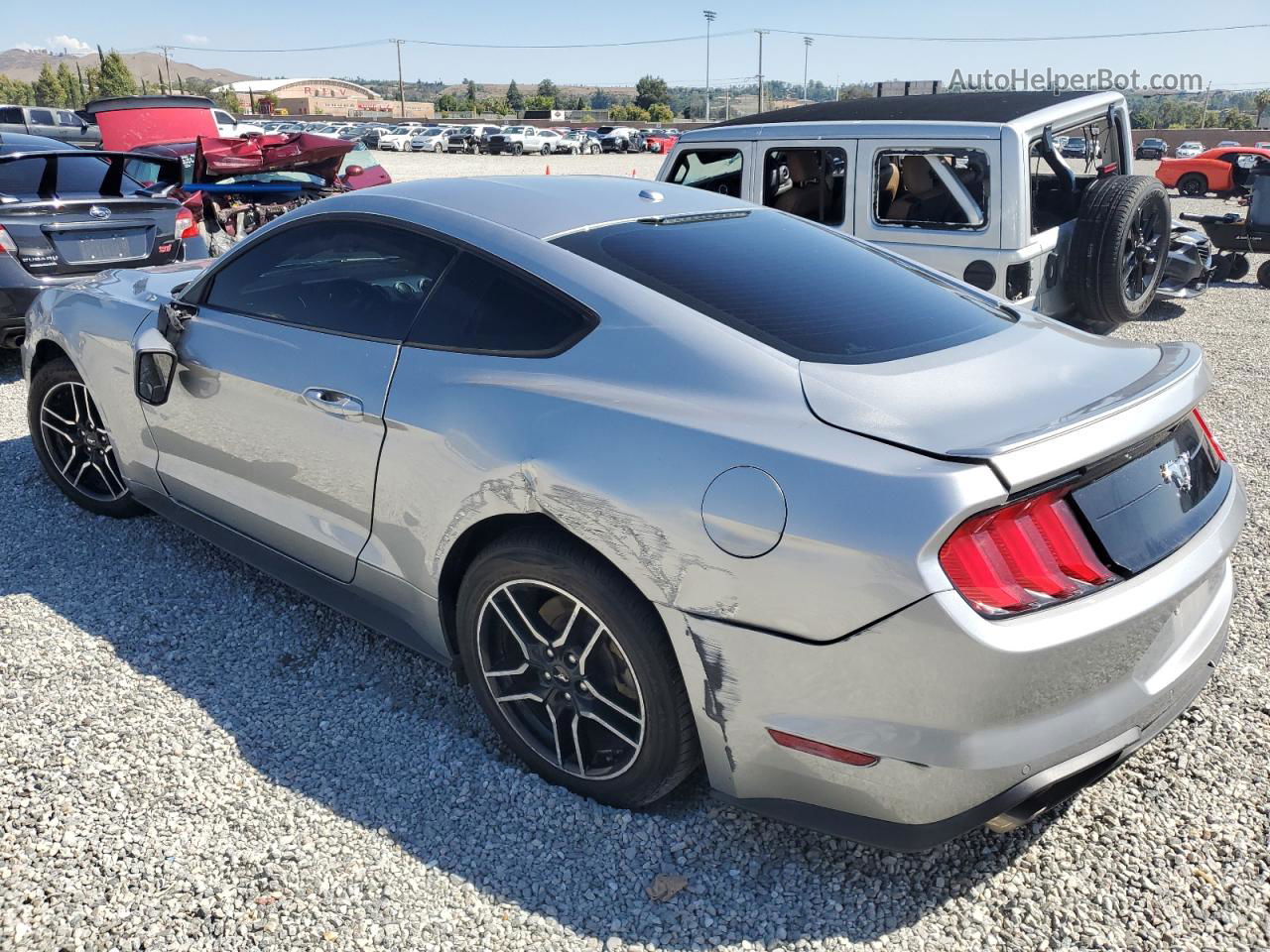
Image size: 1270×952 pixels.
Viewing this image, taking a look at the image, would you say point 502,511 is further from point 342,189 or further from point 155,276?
point 342,189

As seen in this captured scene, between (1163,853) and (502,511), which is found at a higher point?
(502,511)

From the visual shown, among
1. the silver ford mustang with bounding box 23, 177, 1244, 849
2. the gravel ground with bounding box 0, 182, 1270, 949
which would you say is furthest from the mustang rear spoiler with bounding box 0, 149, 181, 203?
the gravel ground with bounding box 0, 182, 1270, 949

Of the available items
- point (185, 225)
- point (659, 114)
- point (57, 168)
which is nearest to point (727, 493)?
point (185, 225)

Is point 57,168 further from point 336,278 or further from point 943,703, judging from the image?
point 943,703

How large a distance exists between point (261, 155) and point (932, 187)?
257 inches

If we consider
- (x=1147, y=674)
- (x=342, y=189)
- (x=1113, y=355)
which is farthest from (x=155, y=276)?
(x=342, y=189)

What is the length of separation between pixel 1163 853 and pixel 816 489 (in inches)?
54.0

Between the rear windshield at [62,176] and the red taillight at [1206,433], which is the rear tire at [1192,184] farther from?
the red taillight at [1206,433]

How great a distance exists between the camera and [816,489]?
198 cm

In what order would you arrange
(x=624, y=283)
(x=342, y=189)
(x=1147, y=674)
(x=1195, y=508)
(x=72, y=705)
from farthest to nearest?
(x=342, y=189) < (x=72, y=705) < (x=624, y=283) < (x=1195, y=508) < (x=1147, y=674)

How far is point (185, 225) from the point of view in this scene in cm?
705

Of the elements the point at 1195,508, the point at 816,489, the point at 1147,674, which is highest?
the point at 816,489

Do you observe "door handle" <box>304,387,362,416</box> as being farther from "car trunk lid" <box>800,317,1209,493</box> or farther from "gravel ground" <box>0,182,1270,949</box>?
"car trunk lid" <box>800,317,1209,493</box>

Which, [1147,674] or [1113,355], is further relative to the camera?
[1113,355]
